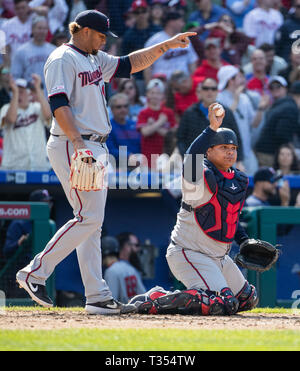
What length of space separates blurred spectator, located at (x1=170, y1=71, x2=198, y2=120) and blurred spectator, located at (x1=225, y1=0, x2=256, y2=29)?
234 centimetres

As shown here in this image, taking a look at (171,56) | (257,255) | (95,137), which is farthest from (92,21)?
(171,56)

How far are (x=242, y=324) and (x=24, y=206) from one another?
3.16 m

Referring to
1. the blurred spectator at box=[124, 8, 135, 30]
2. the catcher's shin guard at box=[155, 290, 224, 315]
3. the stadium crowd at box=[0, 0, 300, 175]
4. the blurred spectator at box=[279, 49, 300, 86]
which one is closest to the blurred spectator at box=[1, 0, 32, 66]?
the stadium crowd at box=[0, 0, 300, 175]

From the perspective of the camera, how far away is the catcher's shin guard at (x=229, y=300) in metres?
4.84

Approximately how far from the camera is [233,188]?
16.5 ft

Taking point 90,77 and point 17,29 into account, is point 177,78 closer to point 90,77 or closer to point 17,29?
point 17,29

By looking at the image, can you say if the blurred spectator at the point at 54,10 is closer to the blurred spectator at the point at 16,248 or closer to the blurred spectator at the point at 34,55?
the blurred spectator at the point at 34,55

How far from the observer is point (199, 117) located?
8.72 m

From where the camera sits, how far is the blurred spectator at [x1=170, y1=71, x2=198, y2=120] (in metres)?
9.47

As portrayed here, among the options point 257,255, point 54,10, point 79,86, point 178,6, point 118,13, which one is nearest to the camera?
point 79,86

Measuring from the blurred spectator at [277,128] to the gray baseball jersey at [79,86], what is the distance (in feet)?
15.7

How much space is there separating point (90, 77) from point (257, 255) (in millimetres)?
1672

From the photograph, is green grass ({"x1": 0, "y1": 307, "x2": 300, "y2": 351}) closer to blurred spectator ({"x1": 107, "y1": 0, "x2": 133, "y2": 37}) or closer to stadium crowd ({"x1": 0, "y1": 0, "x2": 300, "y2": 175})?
stadium crowd ({"x1": 0, "y1": 0, "x2": 300, "y2": 175})

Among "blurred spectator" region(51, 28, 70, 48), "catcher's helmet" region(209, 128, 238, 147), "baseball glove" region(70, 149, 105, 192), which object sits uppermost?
"blurred spectator" region(51, 28, 70, 48)
